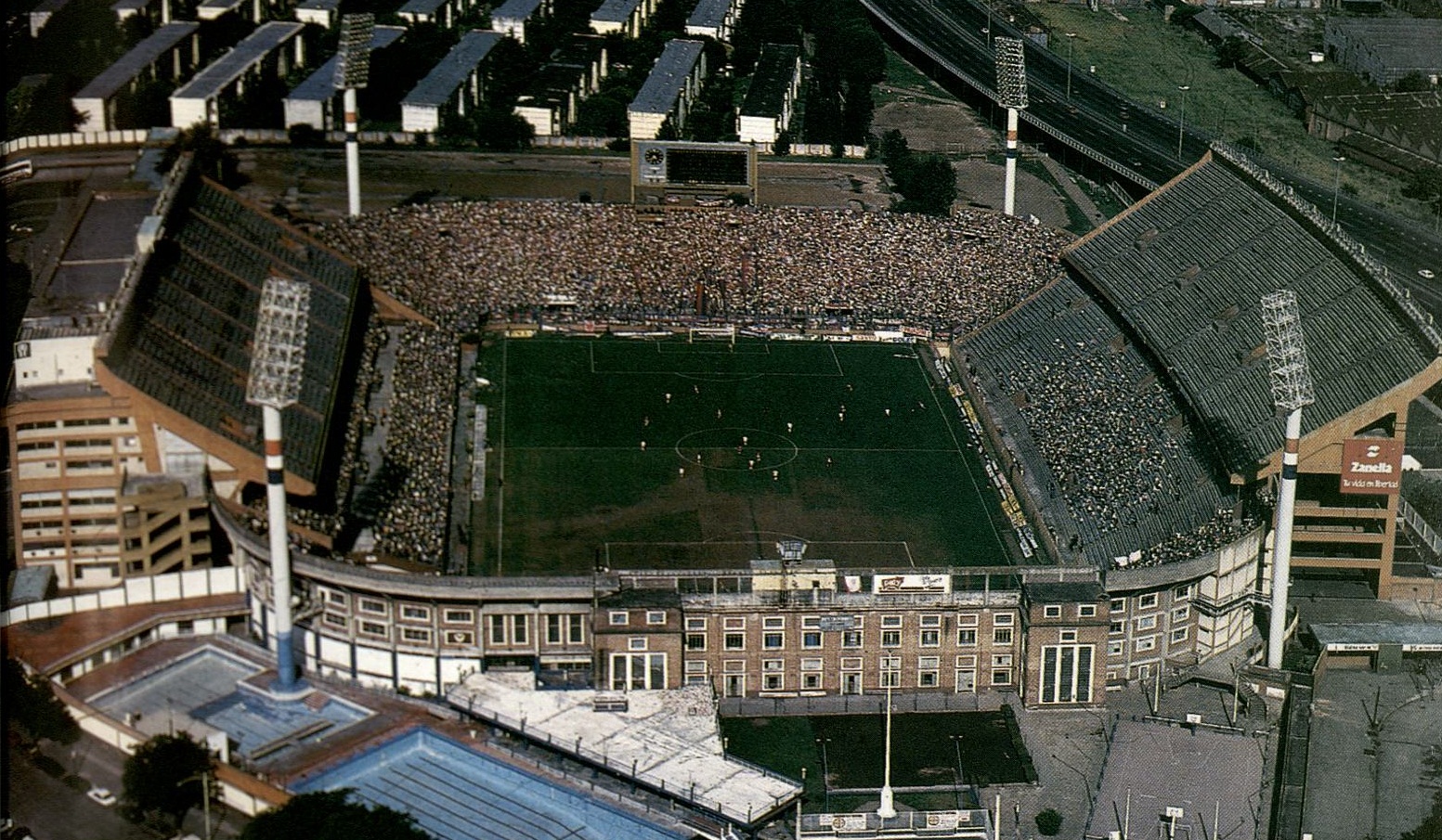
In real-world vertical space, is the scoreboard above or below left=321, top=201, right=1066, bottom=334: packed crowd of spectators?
above

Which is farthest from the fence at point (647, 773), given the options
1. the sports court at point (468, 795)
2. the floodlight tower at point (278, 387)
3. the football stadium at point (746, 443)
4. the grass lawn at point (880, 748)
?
the floodlight tower at point (278, 387)

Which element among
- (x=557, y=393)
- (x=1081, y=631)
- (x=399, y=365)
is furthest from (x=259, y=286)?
(x=1081, y=631)

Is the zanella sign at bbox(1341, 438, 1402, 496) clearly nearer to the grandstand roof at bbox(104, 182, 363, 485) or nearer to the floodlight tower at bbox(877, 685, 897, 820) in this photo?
the floodlight tower at bbox(877, 685, 897, 820)

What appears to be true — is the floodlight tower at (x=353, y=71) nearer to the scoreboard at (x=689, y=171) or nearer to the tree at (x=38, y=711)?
the scoreboard at (x=689, y=171)

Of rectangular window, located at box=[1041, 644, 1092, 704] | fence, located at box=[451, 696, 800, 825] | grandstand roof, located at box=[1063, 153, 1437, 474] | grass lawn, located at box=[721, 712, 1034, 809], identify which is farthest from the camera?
grandstand roof, located at box=[1063, 153, 1437, 474]

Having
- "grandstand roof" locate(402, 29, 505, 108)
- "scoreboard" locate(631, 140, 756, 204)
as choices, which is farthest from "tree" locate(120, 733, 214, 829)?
"grandstand roof" locate(402, 29, 505, 108)

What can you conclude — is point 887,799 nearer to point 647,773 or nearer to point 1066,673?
point 647,773
